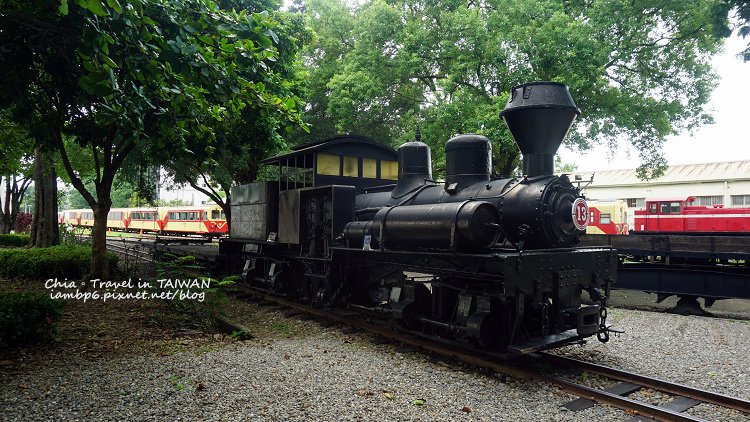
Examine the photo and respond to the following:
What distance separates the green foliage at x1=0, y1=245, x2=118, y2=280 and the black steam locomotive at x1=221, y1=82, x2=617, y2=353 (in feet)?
24.6

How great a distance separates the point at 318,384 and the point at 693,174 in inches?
1479

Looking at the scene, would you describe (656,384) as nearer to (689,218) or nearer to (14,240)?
(689,218)

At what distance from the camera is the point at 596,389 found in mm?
5188

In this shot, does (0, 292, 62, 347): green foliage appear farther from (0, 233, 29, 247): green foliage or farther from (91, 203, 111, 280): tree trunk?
(0, 233, 29, 247): green foliage

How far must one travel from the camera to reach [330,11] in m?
21.9

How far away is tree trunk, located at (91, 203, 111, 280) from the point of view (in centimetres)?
1160

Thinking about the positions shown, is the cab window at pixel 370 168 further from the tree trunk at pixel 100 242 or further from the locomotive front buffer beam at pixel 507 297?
the tree trunk at pixel 100 242

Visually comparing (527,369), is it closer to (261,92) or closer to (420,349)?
(420,349)

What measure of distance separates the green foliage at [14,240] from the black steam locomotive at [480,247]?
20918 millimetres

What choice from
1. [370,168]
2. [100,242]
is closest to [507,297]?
[370,168]

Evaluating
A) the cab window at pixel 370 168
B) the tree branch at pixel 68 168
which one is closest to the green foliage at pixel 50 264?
the tree branch at pixel 68 168

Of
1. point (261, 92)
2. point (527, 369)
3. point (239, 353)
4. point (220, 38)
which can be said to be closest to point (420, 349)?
point (527, 369)

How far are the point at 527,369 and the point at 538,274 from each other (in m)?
1.22

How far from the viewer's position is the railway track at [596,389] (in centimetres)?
473
